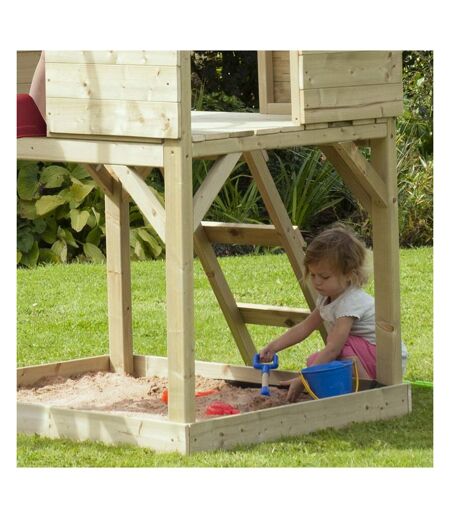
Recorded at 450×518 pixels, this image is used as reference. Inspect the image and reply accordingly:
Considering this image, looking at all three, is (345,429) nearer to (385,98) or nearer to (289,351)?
(385,98)

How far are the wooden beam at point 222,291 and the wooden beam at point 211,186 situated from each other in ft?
5.14

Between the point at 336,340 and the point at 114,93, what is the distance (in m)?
1.73

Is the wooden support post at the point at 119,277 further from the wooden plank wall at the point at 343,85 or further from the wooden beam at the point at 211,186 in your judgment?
the wooden beam at the point at 211,186

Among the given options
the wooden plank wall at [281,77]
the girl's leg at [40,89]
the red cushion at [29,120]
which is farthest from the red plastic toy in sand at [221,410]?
the wooden plank wall at [281,77]

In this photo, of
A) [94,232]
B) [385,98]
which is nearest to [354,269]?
[385,98]

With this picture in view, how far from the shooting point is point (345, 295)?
6.25 metres

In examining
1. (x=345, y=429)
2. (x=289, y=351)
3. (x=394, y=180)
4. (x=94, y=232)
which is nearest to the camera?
(x=345, y=429)

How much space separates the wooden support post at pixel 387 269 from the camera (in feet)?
20.0

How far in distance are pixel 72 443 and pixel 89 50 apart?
1.77 m

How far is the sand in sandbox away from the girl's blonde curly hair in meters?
0.69

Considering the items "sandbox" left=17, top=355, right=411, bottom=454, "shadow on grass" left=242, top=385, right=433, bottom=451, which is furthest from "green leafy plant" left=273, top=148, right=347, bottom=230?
"shadow on grass" left=242, top=385, right=433, bottom=451

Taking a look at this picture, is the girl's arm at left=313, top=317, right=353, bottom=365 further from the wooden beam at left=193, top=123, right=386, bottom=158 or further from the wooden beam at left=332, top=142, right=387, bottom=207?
the wooden beam at left=193, top=123, right=386, bottom=158

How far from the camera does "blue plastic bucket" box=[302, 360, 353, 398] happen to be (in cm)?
597

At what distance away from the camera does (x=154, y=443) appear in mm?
5305
